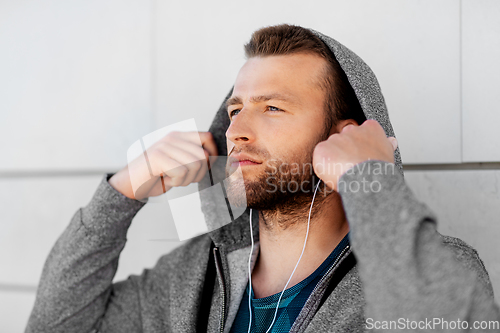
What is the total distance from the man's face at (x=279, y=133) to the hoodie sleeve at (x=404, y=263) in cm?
33

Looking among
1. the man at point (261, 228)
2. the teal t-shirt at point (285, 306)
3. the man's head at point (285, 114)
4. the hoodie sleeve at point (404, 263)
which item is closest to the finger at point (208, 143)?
the man at point (261, 228)

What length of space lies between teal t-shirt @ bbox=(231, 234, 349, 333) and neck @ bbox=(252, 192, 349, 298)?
35 millimetres

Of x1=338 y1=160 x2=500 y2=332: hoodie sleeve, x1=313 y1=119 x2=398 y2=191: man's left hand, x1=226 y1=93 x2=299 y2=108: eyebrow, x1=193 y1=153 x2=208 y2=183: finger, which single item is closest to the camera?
x1=338 y1=160 x2=500 y2=332: hoodie sleeve

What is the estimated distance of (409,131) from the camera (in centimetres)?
118

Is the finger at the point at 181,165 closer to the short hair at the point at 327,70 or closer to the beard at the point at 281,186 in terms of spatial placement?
the beard at the point at 281,186

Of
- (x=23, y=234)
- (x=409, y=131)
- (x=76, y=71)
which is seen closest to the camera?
(x=409, y=131)

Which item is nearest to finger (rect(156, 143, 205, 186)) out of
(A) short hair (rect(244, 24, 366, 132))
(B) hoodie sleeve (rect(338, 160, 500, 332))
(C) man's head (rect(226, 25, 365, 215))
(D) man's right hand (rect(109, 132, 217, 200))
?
(D) man's right hand (rect(109, 132, 217, 200))

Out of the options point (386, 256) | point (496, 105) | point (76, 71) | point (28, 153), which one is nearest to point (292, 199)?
point (386, 256)

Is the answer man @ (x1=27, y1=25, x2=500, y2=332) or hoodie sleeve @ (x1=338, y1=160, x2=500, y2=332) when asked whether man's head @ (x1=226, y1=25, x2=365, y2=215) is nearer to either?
man @ (x1=27, y1=25, x2=500, y2=332)

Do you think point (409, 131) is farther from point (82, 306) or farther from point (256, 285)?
point (82, 306)

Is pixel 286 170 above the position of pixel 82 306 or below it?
above

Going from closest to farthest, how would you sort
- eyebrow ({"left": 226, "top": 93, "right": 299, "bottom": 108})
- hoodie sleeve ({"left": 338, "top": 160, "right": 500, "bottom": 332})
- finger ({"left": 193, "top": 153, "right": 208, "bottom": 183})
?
hoodie sleeve ({"left": 338, "top": 160, "right": 500, "bottom": 332}), eyebrow ({"left": 226, "top": 93, "right": 299, "bottom": 108}), finger ({"left": 193, "top": 153, "right": 208, "bottom": 183})

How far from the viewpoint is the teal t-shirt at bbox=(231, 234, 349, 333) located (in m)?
0.92

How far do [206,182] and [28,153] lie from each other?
1056 mm
